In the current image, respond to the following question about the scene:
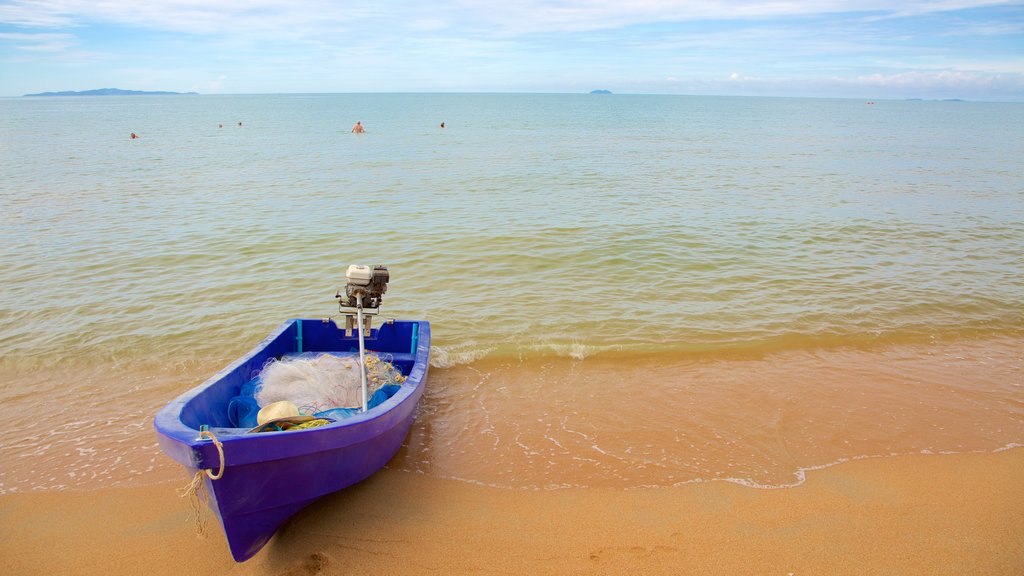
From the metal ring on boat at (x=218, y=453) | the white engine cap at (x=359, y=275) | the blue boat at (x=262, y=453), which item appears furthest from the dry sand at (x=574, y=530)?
the white engine cap at (x=359, y=275)

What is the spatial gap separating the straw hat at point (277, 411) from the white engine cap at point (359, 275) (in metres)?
1.26

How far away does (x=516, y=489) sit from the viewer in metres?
5.65

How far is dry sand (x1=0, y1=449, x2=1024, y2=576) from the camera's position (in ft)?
15.3

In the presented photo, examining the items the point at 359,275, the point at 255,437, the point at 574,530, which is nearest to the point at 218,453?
the point at 255,437

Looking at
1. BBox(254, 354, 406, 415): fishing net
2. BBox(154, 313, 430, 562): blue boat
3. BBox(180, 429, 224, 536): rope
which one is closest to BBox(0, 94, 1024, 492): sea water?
BBox(254, 354, 406, 415): fishing net

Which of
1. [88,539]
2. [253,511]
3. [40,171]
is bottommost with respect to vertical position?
[88,539]

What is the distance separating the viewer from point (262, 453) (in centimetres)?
433

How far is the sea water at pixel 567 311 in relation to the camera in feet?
21.1

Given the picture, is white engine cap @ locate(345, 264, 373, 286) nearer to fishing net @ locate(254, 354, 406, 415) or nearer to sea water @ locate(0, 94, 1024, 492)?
fishing net @ locate(254, 354, 406, 415)

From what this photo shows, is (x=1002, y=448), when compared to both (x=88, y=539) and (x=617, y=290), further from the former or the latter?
(x=88, y=539)

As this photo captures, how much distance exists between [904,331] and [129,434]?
389 inches

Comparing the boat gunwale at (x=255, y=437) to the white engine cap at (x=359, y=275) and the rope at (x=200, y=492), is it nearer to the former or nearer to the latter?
the rope at (x=200, y=492)

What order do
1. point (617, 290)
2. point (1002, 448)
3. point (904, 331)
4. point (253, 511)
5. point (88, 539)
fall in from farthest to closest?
point (617, 290)
point (904, 331)
point (1002, 448)
point (88, 539)
point (253, 511)

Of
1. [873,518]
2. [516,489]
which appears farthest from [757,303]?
[516,489]
